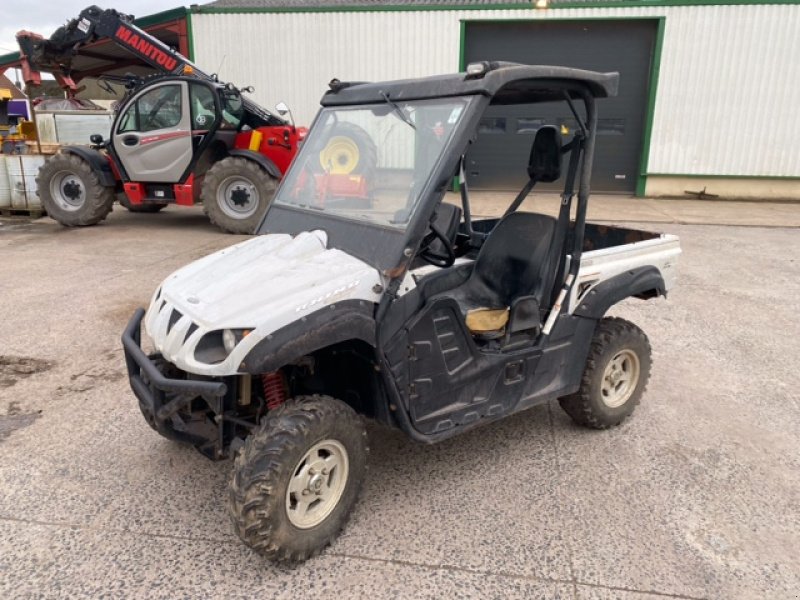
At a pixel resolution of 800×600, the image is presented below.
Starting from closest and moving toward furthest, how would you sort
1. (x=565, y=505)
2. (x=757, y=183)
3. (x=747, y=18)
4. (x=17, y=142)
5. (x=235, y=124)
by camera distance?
1. (x=565, y=505)
2. (x=235, y=124)
3. (x=17, y=142)
4. (x=747, y=18)
5. (x=757, y=183)

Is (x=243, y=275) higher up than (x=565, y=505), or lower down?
higher up

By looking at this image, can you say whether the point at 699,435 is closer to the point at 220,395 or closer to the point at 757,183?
the point at 220,395

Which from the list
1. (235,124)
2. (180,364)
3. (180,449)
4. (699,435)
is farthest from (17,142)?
(699,435)

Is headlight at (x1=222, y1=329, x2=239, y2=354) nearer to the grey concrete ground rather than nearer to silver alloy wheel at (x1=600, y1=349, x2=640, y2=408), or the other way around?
the grey concrete ground

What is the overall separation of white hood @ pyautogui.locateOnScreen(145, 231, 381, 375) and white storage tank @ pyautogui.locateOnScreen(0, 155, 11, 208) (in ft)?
32.9

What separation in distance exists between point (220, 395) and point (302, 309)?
435 mm

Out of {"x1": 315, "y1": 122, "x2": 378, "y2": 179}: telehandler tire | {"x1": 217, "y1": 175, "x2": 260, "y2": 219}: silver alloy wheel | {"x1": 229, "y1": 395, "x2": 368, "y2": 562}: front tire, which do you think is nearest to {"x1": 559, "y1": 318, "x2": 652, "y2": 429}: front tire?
{"x1": 229, "y1": 395, "x2": 368, "y2": 562}: front tire

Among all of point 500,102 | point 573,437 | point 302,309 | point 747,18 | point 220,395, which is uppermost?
point 747,18

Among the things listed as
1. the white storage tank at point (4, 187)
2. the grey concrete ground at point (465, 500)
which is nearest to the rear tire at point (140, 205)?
the white storage tank at point (4, 187)

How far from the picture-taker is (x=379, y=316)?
264 centimetres

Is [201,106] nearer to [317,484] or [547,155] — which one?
[547,155]

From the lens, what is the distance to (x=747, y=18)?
44.6 ft

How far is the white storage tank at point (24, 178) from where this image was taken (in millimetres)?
10883

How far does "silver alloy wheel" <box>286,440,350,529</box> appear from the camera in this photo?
101 inches
